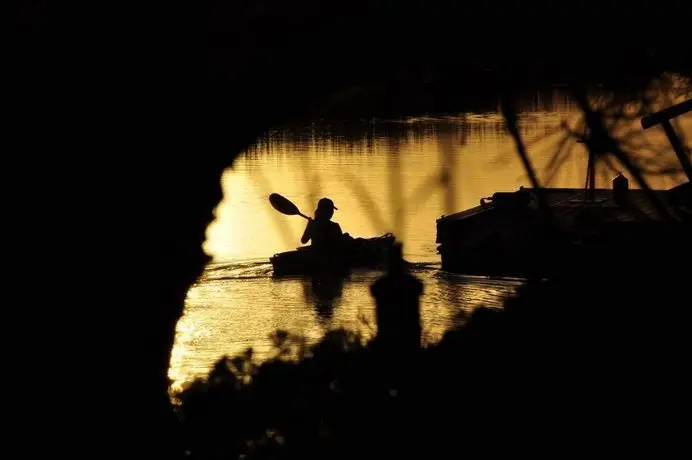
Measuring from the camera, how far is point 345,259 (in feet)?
51.3

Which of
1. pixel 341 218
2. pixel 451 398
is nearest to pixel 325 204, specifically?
pixel 341 218

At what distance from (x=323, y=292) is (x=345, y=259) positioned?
56 cm

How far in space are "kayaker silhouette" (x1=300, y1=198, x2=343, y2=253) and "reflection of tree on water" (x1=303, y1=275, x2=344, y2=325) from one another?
1.33ft

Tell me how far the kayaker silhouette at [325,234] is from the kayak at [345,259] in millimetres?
184

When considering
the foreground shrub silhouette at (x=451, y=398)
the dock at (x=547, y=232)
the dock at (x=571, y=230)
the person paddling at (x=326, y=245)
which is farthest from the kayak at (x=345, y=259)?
the foreground shrub silhouette at (x=451, y=398)

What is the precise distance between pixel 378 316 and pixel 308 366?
1672 mm

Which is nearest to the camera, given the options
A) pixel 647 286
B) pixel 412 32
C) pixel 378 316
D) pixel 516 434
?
pixel 412 32

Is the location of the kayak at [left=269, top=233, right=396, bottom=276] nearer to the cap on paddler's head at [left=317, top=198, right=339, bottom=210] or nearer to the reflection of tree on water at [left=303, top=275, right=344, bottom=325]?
the reflection of tree on water at [left=303, top=275, right=344, bottom=325]

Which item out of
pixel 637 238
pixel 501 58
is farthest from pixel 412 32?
pixel 637 238

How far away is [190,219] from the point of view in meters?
3.14

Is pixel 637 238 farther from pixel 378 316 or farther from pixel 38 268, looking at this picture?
pixel 38 268

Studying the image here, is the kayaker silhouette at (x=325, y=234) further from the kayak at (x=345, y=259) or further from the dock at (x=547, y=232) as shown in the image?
the dock at (x=547, y=232)

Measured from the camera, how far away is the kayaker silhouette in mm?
14367

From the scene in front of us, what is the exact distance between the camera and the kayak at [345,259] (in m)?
15.8
